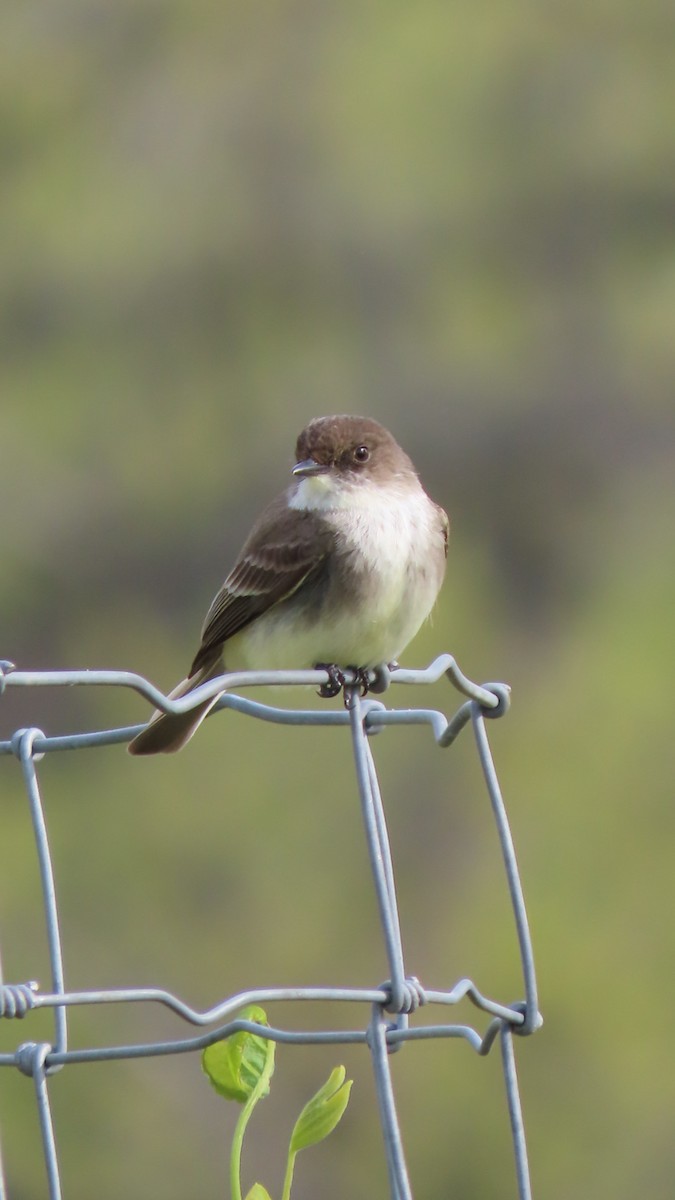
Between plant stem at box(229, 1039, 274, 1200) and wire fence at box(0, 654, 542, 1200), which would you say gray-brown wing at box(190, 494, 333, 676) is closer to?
wire fence at box(0, 654, 542, 1200)

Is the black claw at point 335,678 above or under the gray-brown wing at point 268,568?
under

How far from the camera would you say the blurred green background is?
25.5ft

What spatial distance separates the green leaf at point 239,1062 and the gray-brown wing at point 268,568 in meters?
1.43

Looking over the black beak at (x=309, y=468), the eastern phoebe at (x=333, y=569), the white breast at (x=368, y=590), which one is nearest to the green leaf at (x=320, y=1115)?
the eastern phoebe at (x=333, y=569)

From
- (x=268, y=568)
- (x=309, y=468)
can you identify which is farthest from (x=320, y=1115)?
(x=309, y=468)

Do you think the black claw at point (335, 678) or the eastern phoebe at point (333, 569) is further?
the eastern phoebe at point (333, 569)

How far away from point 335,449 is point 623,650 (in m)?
7.33

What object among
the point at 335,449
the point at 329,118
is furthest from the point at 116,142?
the point at 335,449

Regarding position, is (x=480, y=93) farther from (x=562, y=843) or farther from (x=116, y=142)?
(x=562, y=843)

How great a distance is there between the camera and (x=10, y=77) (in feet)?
37.4

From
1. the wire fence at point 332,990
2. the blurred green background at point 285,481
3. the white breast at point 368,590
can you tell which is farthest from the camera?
the blurred green background at point 285,481

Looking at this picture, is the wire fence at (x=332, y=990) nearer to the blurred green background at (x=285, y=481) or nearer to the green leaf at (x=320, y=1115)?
the green leaf at (x=320, y=1115)

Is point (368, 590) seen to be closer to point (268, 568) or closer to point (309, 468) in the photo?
point (268, 568)

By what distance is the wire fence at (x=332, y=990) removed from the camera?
3.60 ft
